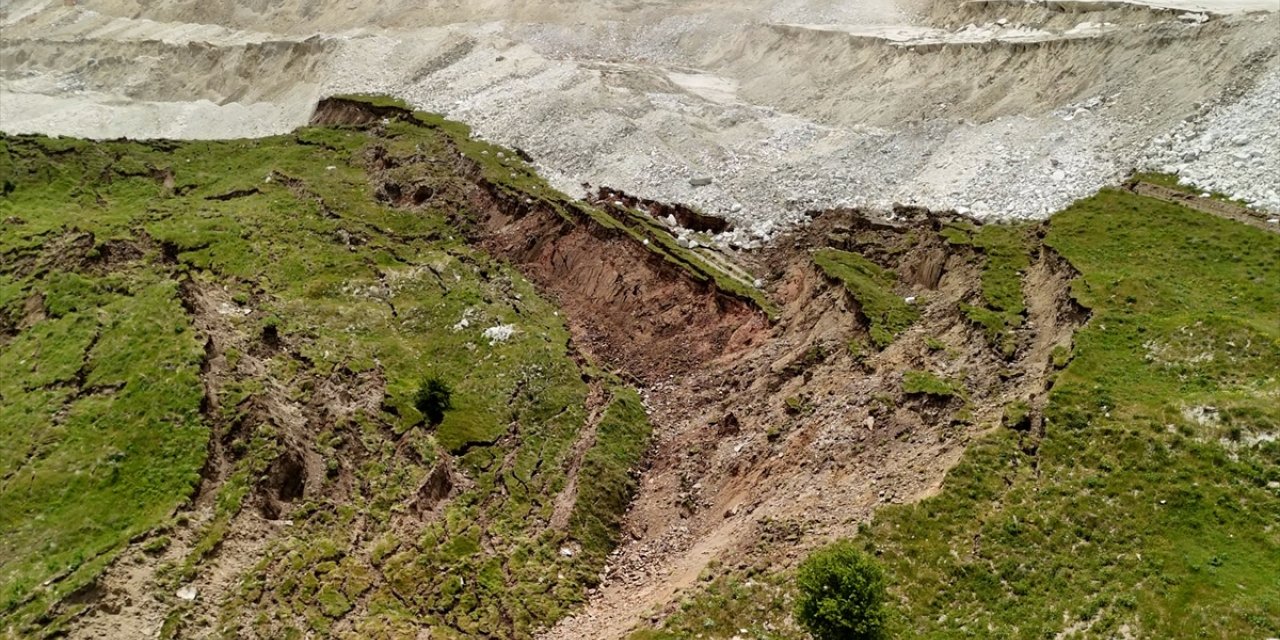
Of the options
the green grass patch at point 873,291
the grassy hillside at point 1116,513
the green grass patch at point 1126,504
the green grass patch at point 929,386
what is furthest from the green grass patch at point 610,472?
the green grass patch at point 929,386

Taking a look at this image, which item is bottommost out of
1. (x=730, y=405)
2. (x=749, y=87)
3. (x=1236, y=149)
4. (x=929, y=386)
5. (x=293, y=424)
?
(x=730, y=405)

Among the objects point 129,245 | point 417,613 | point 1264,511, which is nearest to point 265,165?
point 129,245

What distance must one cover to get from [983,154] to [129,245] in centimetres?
4204

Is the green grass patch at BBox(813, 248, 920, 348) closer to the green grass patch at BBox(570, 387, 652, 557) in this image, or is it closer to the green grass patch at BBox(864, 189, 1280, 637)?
the green grass patch at BBox(864, 189, 1280, 637)

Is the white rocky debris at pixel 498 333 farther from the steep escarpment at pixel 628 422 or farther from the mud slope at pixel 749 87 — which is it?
the mud slope at pixel 749 87

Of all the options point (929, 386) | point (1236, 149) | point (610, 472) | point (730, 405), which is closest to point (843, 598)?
point (929, 386)

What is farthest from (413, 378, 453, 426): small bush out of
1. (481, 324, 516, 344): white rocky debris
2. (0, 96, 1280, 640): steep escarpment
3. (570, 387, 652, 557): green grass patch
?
(570, 387, 652, 557): green grass patch

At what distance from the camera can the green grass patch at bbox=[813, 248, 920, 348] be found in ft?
97.6

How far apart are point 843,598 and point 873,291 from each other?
17.2 meters

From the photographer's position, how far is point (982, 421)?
2372cm

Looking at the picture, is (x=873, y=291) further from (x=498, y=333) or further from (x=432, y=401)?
(x=432, y=401)

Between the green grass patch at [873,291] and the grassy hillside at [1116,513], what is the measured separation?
637cm

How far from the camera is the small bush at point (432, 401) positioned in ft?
101

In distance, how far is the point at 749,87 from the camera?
6506cm
